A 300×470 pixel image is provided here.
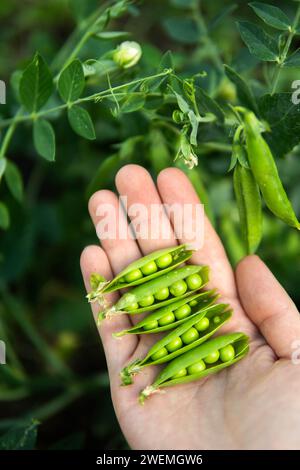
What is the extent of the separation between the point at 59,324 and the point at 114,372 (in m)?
1.15

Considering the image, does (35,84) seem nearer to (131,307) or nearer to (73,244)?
(131,307)

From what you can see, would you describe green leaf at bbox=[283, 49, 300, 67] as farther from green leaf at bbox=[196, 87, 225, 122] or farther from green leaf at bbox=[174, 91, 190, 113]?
green leaf at bbox=[174, 91, 190, 113]

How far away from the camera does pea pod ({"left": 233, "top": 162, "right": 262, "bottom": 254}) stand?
2096 millimetres

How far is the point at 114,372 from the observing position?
2.21 meters

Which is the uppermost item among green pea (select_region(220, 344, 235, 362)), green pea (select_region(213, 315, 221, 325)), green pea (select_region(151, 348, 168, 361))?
green pea (select_region(151, 348, 168, 361))

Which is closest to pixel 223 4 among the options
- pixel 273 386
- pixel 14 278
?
pixel 14 278

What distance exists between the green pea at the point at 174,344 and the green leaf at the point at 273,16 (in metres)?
1.23

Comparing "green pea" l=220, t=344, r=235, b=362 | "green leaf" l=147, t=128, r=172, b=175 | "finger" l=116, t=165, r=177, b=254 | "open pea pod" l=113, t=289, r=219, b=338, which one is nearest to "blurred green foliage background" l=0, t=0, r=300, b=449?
"green leaf" l=147, t=128, r=172, b=175

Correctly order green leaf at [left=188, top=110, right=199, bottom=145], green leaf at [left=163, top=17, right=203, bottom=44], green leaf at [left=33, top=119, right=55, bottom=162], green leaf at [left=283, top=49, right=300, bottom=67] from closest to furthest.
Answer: green leaf at [left=188, top=110, right=199, bottom=145], green leaf at [left=283, top=49, right=300, bottom=67], green leaf at [left=33, top=119, right=55, bottom=162], green leaf at [left=163, top=17, right=203, bottom=44]

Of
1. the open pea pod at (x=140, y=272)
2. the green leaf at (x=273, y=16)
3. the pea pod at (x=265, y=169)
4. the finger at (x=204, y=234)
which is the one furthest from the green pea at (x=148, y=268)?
the green leaf at (x=273, y=16)

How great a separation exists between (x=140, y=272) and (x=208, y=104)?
27.6 inches

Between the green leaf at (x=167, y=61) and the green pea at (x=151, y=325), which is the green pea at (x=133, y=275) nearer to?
the green pea at (x=151, y=325)

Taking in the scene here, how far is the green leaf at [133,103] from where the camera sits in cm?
206
